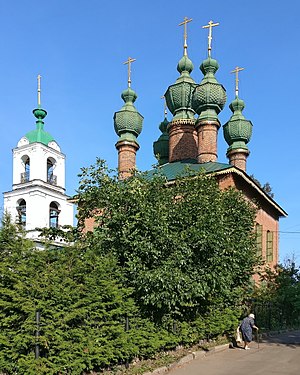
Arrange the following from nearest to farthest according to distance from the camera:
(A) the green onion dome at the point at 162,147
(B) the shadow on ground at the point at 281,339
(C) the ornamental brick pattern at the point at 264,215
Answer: (B) the shadow on ground at the point at 281,339, (C) the ornamental brick pattern at the point at 264,215, (A) the green onion dome at the point at 162,147

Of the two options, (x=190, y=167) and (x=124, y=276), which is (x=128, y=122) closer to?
(x=190, y=167)

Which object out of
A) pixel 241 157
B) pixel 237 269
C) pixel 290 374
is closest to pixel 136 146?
pixel 241 157

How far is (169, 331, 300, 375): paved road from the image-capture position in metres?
9.16

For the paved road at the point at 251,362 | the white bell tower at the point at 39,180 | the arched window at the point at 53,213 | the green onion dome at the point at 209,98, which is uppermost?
the green onion dome at the point at 209,98

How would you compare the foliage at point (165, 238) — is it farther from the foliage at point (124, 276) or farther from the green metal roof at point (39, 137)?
the green metal roof at point (39, 137)

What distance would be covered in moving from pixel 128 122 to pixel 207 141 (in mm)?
4395

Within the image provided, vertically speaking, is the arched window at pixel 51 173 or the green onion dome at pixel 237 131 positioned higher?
the green onion dome at pixel 237 131

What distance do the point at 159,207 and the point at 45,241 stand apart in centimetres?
255

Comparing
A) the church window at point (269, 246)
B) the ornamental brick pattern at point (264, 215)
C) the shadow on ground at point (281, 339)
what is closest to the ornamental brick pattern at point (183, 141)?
the ornamental brick pattern at point (264, 215)

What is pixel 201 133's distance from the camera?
20.4 meters

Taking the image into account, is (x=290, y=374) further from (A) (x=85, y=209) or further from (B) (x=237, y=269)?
(A) (x=85, y=209)

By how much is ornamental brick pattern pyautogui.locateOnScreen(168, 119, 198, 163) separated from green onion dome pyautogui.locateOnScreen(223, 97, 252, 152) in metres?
2.91

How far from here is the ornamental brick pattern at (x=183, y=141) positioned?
73.6ft

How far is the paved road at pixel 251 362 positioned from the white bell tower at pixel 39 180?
711 inches
